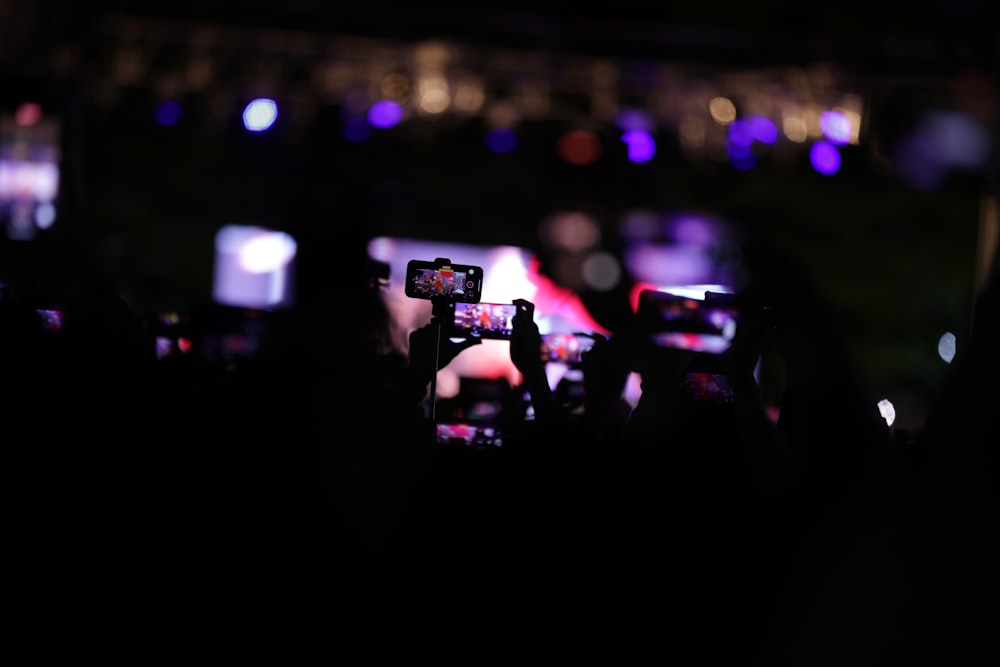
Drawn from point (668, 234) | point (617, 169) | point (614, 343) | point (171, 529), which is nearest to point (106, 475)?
point (171, 529)

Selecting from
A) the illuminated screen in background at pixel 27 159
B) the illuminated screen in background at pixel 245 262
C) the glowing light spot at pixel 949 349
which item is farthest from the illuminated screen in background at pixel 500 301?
the illuminated screen in background at pixel 245 262

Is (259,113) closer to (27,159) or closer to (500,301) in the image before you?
(500,301)

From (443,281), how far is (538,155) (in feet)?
25.5

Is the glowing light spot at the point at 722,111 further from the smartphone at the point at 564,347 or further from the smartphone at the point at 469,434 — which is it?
the smartphone at the point at 469,434

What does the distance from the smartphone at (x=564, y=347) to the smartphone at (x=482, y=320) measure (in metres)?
0.13

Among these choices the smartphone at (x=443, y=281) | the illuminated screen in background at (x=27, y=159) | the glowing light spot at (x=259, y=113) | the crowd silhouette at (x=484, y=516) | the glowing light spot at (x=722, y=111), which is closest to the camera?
the crowd silhouette at (x=484, y=516)

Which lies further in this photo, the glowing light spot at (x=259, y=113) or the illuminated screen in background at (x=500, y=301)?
the glowing light spot at (x=259, y=113)

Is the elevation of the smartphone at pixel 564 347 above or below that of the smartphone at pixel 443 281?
below

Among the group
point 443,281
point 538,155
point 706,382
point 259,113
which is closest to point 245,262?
point 538,155

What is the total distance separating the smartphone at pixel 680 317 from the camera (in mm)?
2068

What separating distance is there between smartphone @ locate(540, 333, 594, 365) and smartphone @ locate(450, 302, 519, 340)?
0.41 ft

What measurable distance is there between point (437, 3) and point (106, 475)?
753 cm

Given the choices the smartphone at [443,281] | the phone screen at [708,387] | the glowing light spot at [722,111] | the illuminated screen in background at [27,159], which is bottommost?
the phone screen at [708,387]

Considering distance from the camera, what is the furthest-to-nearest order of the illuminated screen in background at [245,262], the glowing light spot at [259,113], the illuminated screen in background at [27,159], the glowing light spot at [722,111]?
1. the illuminated screen in background at [245,262]
2. the glowing light spot at [722,111]
3. the illuminated screen in background at [27,159]
4. the glowing light spot at [259,113]
